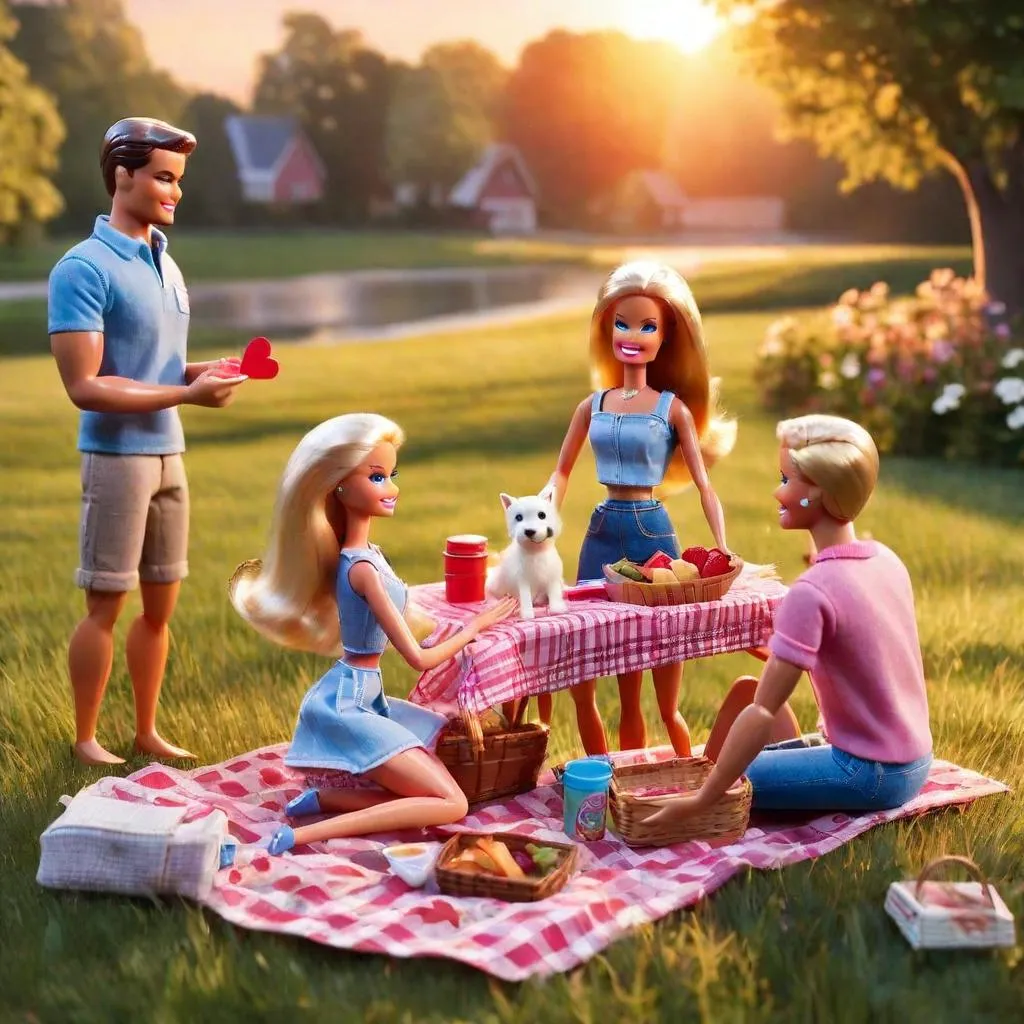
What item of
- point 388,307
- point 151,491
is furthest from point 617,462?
point 388,307

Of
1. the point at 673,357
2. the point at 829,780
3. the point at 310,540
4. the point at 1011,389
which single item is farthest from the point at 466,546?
the point at 1011,389

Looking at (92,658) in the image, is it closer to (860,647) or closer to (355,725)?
(355,725)

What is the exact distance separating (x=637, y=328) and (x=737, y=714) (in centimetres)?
139

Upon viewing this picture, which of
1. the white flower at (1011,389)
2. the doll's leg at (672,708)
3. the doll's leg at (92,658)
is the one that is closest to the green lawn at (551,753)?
the doll's leg at (92,658)

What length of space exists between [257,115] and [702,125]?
601 cm

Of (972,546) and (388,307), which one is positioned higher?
(388,307)

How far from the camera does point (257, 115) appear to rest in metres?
17.4

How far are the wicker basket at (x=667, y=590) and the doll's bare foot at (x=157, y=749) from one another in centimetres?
176

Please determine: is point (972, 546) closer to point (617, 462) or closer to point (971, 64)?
point (617, 462)

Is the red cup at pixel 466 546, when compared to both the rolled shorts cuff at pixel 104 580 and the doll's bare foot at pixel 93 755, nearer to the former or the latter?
the rolled shorts cuff at pixel 104 580

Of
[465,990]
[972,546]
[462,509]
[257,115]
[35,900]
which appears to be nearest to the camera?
[465,990]

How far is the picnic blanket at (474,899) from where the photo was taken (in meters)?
3.55

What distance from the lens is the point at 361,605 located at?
433 cm

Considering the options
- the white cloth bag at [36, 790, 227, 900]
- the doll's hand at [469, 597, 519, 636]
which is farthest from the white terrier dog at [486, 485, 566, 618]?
the white cloth bag at [36, 790, 227, 900]
